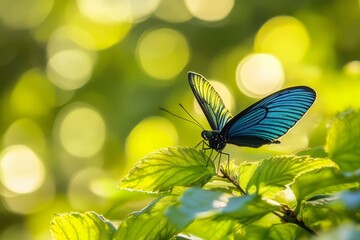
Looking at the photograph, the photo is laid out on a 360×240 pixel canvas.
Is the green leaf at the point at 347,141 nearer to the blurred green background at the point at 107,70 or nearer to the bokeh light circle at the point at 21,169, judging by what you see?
the blurred green background at the point at 107,70

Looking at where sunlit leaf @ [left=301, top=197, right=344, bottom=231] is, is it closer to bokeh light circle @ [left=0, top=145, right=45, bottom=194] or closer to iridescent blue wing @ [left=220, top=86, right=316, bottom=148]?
iridescent blue wing @ [left=220, top=86, right=316, bottom=148]

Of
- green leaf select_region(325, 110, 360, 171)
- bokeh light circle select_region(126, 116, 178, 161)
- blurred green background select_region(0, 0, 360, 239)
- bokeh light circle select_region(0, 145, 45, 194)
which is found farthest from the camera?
bokeh light circle select_region(0, 145, 45, 194)

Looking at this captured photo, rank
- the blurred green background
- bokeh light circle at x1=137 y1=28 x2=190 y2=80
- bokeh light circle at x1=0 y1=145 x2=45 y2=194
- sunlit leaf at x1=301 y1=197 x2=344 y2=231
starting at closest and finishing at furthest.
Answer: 1. sunlit leaf at x1=301 y1=197 x2=344 y2=231
2. the blurred green background
3. bokeh light circle at x1=137 y1=28 x2=190 y2=80
4. bokeh light circle at x1=0 y1=145 x2=45 y2=194

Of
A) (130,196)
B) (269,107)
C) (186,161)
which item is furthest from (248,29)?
(186,161)

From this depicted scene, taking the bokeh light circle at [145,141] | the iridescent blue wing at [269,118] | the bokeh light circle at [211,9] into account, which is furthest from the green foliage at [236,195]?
the bokeh light circle at [211,9]

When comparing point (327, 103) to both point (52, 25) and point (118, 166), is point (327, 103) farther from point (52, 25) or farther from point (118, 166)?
point (52, 25)

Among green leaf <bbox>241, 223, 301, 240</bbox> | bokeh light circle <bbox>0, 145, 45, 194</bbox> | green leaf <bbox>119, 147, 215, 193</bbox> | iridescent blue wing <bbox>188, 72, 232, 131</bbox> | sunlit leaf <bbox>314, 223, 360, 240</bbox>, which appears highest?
bokeh light circle <bbox>0, 145, 45, 194</bbox>

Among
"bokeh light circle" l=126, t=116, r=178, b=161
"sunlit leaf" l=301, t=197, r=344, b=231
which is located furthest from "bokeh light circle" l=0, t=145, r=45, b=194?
"sunlit leaf" l=301, t=197, r=344, b=231
